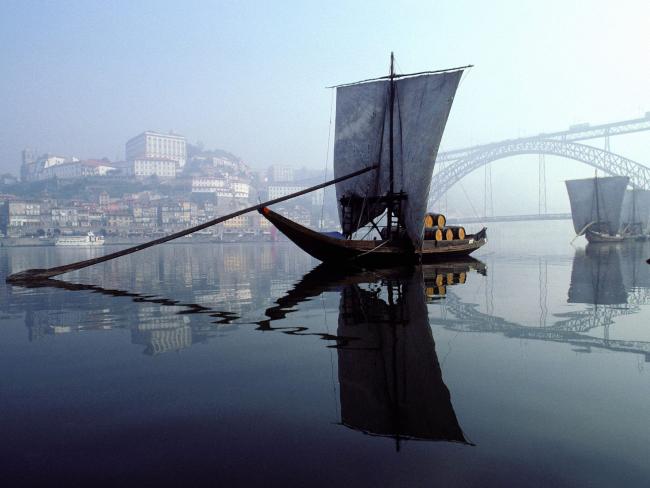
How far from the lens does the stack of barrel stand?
101 feet

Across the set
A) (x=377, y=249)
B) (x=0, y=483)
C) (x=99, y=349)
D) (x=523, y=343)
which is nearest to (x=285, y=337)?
(x=99, y=349)

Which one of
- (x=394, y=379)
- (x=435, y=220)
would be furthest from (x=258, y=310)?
(x=435, y=220)

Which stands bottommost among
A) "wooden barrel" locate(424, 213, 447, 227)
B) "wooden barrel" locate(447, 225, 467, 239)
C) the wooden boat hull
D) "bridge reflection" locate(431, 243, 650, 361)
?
"bridge reflection" locate(431, 243, 650, 361)

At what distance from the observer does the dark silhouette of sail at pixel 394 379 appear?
416 centimetres

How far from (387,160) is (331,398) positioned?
72.6ft

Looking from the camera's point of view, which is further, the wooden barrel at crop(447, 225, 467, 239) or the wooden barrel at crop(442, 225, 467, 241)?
the wooden barrel at crop(447, 225, 467, 239)

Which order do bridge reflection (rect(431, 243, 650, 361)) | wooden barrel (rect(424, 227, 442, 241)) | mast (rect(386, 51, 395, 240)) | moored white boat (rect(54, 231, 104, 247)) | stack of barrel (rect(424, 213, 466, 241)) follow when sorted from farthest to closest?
1. moored white boat (rect(54, 231, 104, 247))
2. stack of barrel (rect(424, 213, 466, 241))
3. wooden barrel (rect(424, 227, 442, 241))
4. mast (rect(386, 51, 395, 240))
5. bridge reflection (rect(431, 243, 650, 361))

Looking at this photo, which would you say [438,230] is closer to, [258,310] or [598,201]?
[258,310]

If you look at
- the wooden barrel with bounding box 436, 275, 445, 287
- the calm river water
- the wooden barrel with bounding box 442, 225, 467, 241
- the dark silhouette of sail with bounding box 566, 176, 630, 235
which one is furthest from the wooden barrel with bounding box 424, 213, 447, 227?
the dark silhouette of sail with bounding box 566, 176, 630, 235

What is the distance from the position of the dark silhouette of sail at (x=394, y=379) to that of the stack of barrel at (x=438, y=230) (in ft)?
69.9

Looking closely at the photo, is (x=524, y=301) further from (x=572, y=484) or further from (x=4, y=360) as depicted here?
(x=4, y=360)

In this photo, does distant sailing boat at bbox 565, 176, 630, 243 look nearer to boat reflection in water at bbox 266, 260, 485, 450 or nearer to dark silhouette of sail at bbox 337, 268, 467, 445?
boat reflection in water at bbox 266, 260, 485, 450

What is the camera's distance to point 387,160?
84.9 ft

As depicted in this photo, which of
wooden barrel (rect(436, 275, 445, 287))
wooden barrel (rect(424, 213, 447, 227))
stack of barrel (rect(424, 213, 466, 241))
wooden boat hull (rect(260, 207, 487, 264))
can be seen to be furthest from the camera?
wooden barrel (rect(424, 213, 447, 227))
